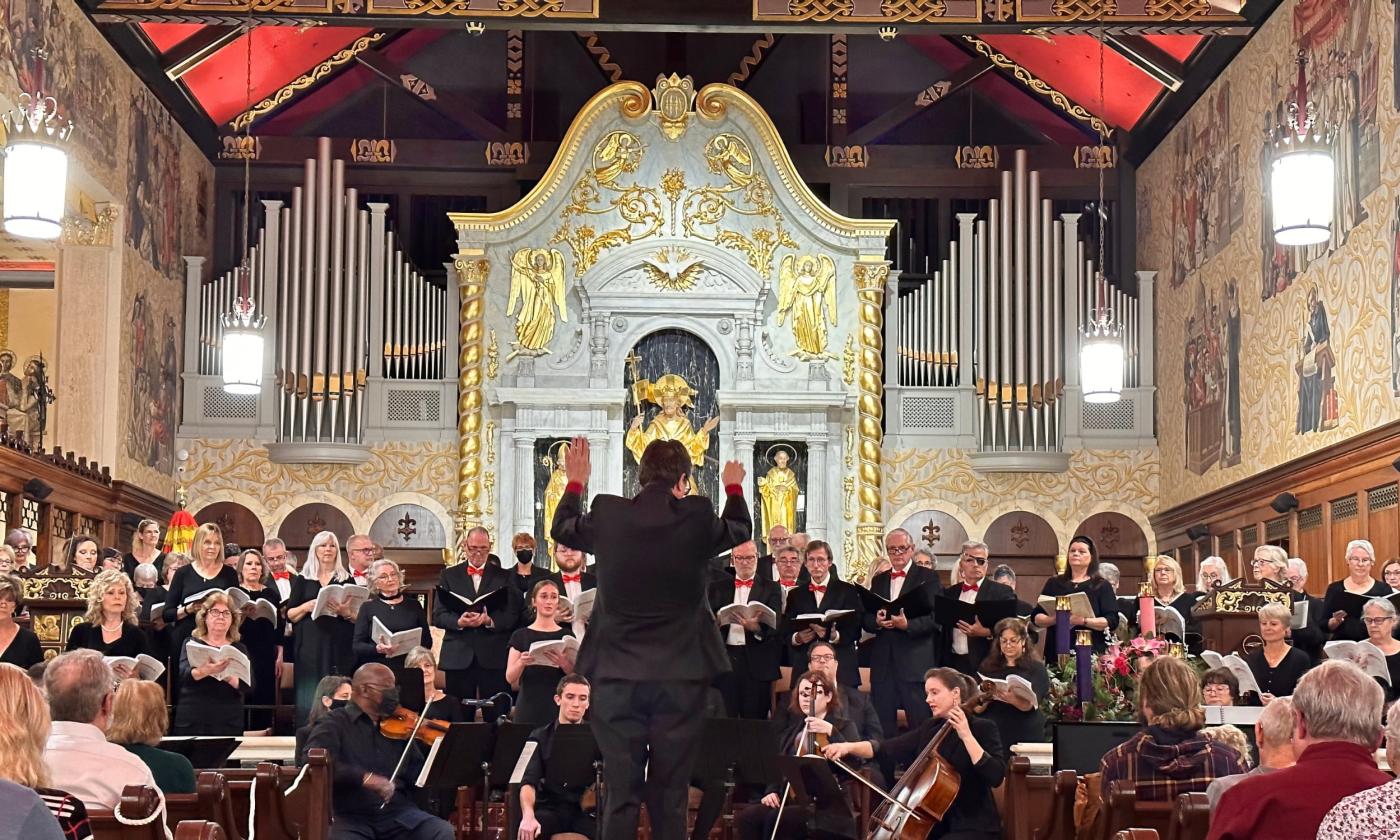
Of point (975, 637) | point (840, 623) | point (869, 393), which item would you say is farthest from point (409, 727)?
point (869, 393)

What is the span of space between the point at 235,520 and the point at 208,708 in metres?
7.79

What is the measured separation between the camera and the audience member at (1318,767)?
147 inches

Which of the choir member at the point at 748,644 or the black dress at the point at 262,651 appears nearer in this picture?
the choir member at the point at 748,644

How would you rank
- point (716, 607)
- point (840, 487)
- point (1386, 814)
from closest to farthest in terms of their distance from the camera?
point (1386, 814) < point (716, 607) < point (840, 487)

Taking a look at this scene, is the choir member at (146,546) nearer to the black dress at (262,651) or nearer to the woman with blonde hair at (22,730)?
the black dress at (262,651)

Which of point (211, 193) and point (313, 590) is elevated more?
point (211, 193)

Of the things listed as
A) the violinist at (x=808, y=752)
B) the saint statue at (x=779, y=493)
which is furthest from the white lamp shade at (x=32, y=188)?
the saint statue at (x=779, y=493)

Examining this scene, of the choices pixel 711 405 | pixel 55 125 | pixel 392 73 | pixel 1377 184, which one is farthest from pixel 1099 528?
pixel 55 125

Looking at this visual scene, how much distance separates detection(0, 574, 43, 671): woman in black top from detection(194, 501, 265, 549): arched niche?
7340 millimetres

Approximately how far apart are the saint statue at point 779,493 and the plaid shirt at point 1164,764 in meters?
9.79

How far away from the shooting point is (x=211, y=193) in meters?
16.8

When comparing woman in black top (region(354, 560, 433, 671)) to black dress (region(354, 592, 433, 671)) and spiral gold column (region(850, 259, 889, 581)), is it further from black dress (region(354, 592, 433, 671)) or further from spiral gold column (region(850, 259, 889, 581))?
spiral gold column (region(850, 259, 889, 581))

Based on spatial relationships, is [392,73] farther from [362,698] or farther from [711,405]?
[362,698]

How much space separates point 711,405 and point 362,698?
8832mm
